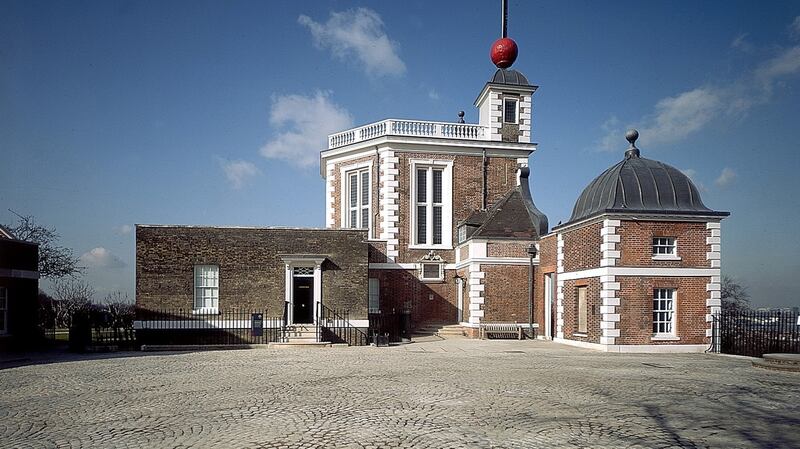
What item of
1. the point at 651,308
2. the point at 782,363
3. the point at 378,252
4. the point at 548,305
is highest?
the point at 378,252

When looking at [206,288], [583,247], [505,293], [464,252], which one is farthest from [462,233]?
[206,288]

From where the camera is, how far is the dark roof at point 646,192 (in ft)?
69.5

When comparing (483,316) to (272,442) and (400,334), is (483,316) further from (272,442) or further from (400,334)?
(272,442)

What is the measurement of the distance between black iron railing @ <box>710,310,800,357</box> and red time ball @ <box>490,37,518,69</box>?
1721 cm

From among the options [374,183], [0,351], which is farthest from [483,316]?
[0,351]

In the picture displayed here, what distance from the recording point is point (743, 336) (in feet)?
69.6

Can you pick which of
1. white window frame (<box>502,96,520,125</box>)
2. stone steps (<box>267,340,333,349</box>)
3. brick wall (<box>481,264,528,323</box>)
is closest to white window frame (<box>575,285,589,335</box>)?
brick wall (<box>481,264,528,323</box>)

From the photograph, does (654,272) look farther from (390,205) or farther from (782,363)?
(390,205)

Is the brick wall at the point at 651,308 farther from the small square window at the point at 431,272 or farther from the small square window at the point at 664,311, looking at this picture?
the small square window at the point at 431,272

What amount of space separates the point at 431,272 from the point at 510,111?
942 centimetres

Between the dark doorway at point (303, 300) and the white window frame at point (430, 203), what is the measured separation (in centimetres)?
732

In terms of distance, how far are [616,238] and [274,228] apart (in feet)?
42.0

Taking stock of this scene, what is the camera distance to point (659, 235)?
69.2ft

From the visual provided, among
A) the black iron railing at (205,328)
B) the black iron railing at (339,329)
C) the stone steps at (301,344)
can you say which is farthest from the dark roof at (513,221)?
the black iron railing at (205,328)
